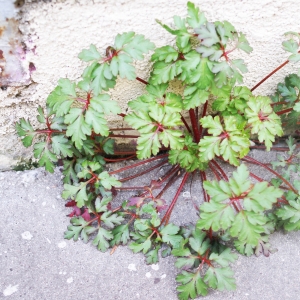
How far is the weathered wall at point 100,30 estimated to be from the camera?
1745 millimetres

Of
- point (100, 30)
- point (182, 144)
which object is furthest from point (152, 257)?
point (100, 30)

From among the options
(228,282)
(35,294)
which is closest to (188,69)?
(228,282)

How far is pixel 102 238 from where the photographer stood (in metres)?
1.91

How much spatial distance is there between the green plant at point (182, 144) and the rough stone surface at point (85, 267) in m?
0.07

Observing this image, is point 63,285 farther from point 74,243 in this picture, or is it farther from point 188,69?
point 188,69

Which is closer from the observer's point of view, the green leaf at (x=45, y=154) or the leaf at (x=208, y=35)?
the leaf at (x=208, y=35)

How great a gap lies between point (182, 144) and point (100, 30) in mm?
605

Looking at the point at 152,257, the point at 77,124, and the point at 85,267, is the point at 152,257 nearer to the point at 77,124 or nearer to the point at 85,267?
the point at 85,267

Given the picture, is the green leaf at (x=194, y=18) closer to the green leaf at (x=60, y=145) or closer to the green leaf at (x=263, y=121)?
the green leaf at (x=263, y=121)

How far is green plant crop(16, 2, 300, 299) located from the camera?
5.47ft

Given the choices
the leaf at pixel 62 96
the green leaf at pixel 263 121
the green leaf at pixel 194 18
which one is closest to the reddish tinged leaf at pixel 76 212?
the leaf at pixel 62 96

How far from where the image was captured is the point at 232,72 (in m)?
1.71

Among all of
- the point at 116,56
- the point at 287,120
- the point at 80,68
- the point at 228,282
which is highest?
the point at 116,56

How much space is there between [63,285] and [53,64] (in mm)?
985
